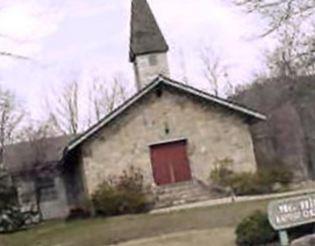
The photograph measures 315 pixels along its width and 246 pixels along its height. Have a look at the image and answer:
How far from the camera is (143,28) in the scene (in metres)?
43.0

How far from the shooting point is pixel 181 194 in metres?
36.7

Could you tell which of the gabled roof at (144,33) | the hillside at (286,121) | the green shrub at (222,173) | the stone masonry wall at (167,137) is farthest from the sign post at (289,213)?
the hillside at (286,121)

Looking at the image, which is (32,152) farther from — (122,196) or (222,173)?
(122,196)

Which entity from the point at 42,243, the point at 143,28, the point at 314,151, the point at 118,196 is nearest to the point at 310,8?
the point at 42,243

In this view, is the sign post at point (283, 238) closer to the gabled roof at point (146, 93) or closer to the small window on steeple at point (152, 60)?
the gabled roof at point (146, 93)

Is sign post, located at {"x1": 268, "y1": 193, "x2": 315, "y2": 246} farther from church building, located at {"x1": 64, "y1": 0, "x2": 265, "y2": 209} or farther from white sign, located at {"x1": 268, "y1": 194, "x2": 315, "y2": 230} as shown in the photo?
church building, located at {"x1": 64, "y1": 0, "x2": 265, "y2": 209}

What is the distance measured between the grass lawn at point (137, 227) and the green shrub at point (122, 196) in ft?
7.26

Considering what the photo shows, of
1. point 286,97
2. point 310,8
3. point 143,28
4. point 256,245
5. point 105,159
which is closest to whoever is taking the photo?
point 256,245

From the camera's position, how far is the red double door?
1494 inches

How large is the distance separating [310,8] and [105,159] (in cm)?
1792

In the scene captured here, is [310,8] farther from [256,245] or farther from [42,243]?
[42,243]

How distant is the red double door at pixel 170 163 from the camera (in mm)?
37938

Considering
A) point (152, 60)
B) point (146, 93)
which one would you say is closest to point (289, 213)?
point (146, 93)

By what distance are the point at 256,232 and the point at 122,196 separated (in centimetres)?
1845
